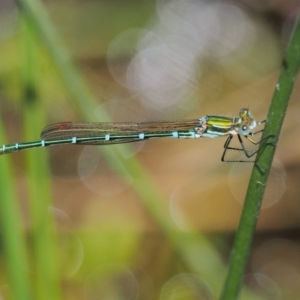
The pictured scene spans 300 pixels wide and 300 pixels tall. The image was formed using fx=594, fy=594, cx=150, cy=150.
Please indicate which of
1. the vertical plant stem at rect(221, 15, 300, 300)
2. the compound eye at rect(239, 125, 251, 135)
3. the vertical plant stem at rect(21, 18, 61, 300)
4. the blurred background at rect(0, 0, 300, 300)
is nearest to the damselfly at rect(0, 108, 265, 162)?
the compound eye at rect(239, 125, 251, 135)

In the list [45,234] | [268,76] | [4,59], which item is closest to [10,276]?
[45,234]

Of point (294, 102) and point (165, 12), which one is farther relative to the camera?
point (165, 12)

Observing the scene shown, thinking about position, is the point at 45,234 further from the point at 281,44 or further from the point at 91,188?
the point at 281,44

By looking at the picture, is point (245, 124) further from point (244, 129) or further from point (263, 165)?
point (263, 165)

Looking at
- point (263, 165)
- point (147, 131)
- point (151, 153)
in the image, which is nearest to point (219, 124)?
point (147, 131)

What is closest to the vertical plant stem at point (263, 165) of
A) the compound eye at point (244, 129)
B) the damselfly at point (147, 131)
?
the damselfly at point (147, 131)
